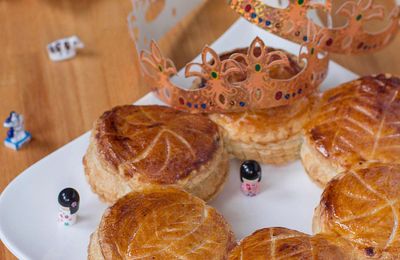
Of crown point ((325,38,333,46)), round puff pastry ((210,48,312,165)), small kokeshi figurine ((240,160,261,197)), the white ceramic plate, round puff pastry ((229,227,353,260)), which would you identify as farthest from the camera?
crown point ((325,38,333,46))

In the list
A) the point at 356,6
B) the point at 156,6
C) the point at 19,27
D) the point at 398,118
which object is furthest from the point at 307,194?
the point at 19,27

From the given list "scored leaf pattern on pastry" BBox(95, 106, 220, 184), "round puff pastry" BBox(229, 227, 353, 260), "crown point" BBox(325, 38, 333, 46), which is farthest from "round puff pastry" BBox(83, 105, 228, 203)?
"crown point" BBox(325, 38, 333, 46)

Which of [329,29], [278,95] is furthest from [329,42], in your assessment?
[278,95]

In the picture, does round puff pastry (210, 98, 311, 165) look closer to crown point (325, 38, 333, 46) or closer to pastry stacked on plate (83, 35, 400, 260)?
pastry stacked on plate (83, 35, 400, 260)

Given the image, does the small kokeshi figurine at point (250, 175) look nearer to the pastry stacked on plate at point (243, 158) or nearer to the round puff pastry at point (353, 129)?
the pastry stacked on plate at point (243, 158)

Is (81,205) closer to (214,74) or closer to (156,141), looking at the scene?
(156,141)

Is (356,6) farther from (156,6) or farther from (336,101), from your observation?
(156,6)

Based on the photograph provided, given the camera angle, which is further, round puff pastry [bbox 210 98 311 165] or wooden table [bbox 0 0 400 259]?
wooden table [bbox 0 0 400 259]
